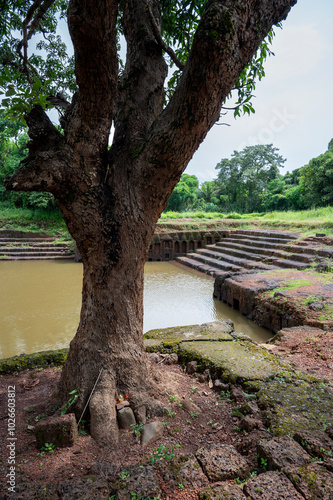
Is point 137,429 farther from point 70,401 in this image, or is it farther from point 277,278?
point 277,278

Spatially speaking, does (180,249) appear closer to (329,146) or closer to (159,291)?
(159,291)

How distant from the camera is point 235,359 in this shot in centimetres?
257

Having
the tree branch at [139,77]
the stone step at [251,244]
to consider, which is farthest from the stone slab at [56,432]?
the stone step at [251,244]

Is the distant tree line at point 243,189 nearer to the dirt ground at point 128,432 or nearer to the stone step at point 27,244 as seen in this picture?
the stone step at point 27,244

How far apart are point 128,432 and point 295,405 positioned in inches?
42.4

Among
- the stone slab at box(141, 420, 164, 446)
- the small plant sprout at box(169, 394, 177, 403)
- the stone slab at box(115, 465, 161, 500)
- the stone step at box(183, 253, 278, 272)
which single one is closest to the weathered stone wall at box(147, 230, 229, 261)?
the stone step at box(183, 253, 278, 272)

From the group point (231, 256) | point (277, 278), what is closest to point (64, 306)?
point (277, 278)

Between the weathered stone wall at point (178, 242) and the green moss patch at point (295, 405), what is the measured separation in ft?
37.5

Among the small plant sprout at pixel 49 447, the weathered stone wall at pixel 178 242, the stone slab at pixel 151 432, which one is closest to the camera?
the small plant sprout at pixel 49 447

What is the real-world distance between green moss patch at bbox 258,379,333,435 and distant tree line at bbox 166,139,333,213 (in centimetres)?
2462

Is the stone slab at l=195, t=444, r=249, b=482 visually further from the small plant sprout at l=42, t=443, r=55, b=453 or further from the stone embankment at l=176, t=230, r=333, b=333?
the stone embankment at l=176, t=230, r=333, b=333

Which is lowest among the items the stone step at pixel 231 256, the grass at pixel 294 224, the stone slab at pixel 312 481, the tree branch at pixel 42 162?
the stone step at pixel 231 256

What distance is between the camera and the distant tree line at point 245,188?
90.9 ft

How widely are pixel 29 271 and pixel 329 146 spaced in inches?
971
